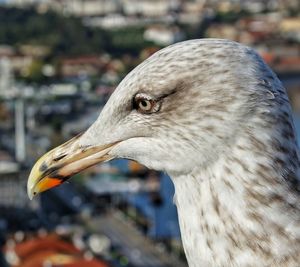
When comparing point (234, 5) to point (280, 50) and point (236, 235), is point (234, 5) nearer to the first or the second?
point (280, 50)

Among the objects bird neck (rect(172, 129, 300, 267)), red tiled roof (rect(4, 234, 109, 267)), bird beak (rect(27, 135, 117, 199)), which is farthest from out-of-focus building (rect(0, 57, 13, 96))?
bird neck (rect(172, 129, 300, 267))

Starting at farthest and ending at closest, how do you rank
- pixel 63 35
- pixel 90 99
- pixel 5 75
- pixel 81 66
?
pixel 63 35 → pixel 81 66 → pixel 5 75 → pixel 90 99

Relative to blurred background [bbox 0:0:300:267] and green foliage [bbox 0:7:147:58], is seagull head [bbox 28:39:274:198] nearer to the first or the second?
blurred background [bbox 0:0:300:267]

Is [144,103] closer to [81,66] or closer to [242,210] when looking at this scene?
[242,210]

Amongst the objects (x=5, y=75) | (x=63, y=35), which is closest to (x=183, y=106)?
(x=5, y=75)

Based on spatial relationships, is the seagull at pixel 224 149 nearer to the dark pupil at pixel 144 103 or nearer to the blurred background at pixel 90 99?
the dark pupil at pixel 144 103

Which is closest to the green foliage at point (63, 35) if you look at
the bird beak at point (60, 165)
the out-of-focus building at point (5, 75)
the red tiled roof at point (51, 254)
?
the out-of-focus building at point (5, 75)

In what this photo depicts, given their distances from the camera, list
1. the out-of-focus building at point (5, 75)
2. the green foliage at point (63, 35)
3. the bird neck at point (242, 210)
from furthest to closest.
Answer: the green foliage at point (63, 35)
the out-of-focus building at point (5, 75)
the bird neck at point (242, 210)
